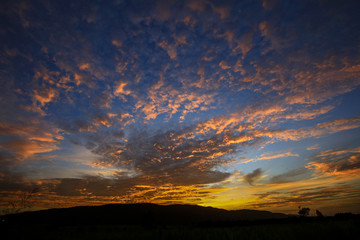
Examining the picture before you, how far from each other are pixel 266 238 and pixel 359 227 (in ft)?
7.34

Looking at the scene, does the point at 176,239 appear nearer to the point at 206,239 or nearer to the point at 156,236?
the point at 156,236

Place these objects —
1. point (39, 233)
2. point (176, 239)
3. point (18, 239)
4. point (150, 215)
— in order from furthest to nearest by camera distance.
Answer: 1. point (150, 215)
2. point (39, 233)
3. point (18, 239)
4. point (176, 239)

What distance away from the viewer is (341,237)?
370 cm

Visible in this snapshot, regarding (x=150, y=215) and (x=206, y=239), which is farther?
(x=150, y=215)

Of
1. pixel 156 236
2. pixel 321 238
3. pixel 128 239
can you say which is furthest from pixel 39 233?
pixel 321 238

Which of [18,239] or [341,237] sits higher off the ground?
[341,237]

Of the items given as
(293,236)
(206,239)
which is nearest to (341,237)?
(293,236)

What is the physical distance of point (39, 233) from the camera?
6848mm

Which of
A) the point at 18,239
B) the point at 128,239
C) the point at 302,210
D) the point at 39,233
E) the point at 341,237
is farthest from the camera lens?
the point at 302,210

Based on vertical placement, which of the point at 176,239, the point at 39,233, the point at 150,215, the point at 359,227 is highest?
the point at 359,227

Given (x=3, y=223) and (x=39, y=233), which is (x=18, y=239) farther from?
(x=3, y=223)

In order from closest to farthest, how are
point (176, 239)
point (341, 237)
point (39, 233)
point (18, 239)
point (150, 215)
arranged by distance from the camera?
point (341, 237)
point (176, 239)
point (18, 239)
point (39, 233)
point (150, 215)

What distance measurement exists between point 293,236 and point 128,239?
13.5 ft

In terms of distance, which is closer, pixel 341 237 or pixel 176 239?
pixel 341 237
